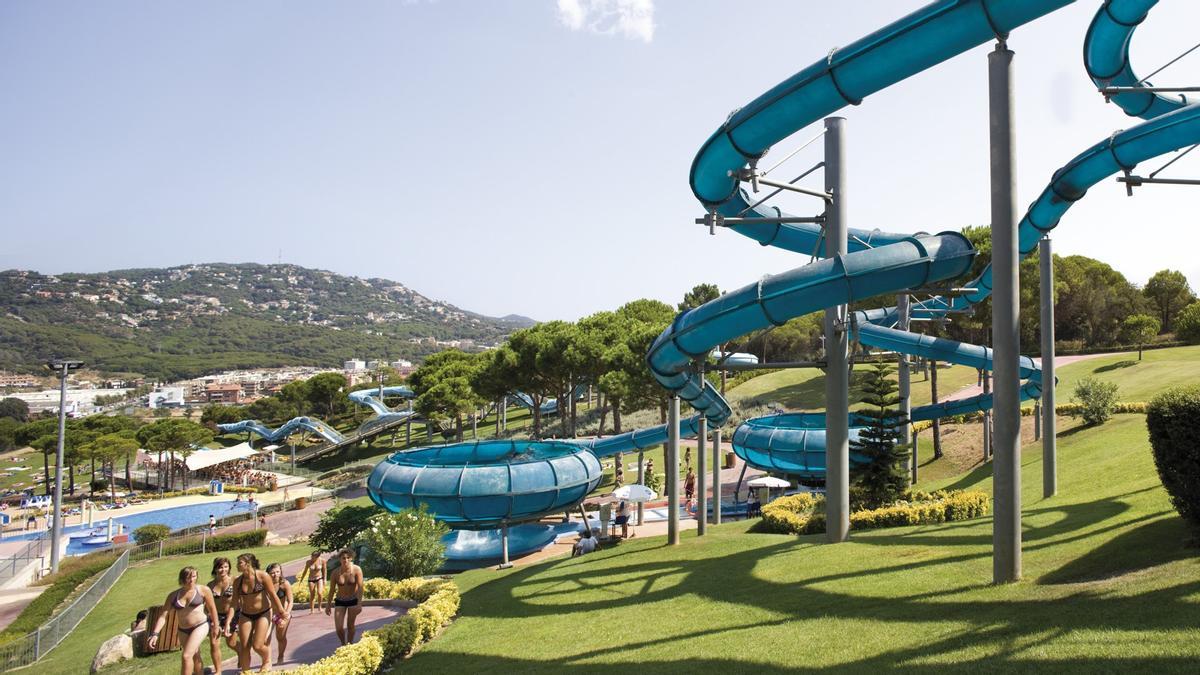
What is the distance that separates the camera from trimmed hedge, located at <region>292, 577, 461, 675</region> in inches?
387

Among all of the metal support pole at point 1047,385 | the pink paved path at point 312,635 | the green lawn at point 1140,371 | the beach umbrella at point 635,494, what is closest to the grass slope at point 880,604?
the metal support pole at point 1047,385

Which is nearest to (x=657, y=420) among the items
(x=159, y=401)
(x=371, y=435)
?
(x=371, y=435)

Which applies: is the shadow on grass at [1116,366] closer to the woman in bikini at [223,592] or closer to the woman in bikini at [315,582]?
the woman in bikini at [315,582]

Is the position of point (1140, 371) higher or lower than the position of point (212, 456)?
higher

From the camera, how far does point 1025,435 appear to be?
28141 millimetres

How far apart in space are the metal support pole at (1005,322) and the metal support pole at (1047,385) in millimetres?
8494

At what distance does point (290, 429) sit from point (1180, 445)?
3472 inches

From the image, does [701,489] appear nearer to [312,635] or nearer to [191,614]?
[312,635]

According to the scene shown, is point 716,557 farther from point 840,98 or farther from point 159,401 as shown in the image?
point 159,401

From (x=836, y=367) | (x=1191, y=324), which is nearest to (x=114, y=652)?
(x=836, y=367)

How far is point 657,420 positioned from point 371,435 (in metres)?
37.0

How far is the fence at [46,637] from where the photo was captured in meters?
15.7

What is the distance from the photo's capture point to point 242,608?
9.66 meters

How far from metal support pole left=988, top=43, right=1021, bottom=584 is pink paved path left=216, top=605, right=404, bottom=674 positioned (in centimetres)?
1006
